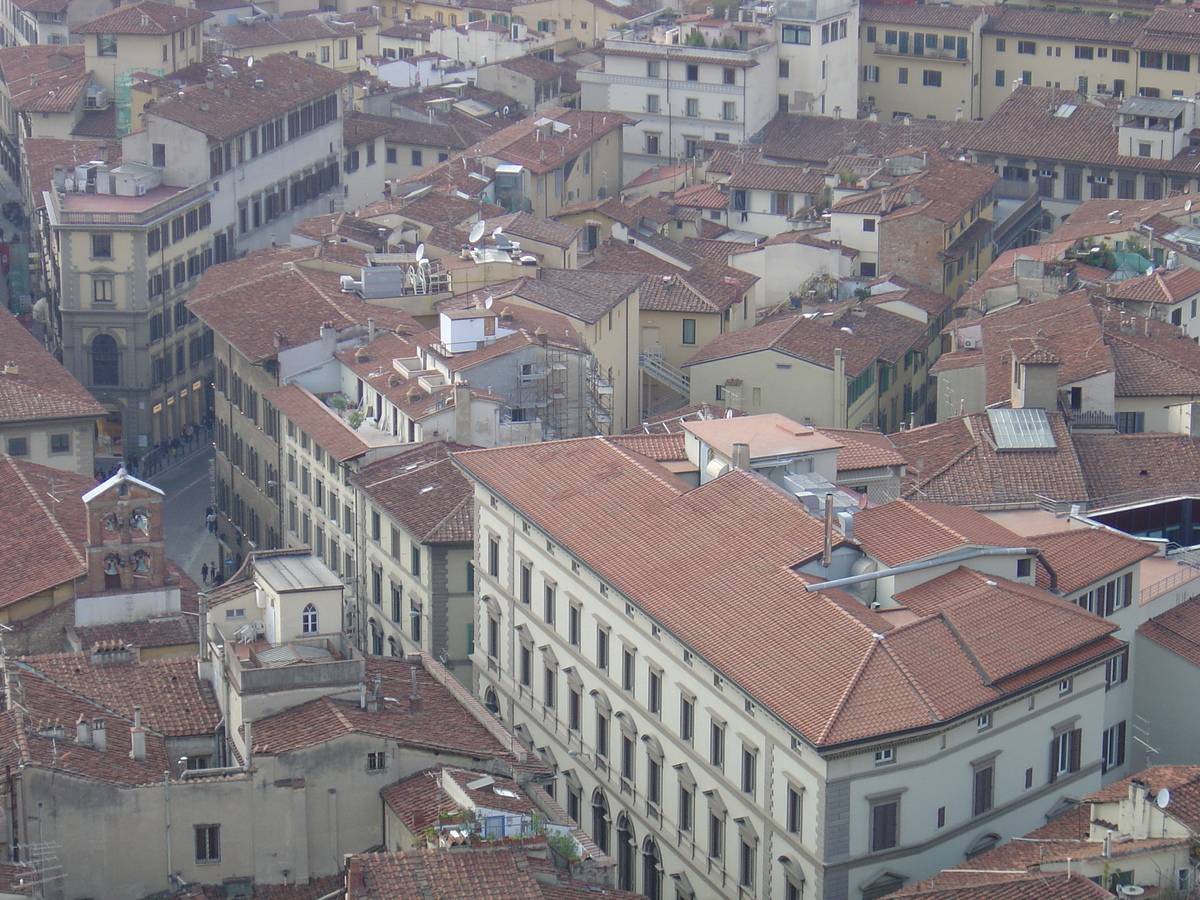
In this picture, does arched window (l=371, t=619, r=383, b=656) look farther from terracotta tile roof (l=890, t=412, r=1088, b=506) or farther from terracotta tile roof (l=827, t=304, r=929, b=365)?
terracotta tile roof (l=827, t=304, r=929, b=365)

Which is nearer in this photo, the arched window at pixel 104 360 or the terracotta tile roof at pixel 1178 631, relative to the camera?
the terracotta tile roof at pixel 1178 631

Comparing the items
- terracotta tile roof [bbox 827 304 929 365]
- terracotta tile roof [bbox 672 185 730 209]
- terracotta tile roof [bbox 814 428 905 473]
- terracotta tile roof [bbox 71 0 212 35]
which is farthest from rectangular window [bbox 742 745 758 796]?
terracotta tile roof [bbox 71 0 212 35]

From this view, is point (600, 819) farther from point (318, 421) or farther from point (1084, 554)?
point (318, 421)

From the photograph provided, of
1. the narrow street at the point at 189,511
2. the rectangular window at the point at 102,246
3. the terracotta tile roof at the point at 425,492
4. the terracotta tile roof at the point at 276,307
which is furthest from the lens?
the rectangular window at the point at 102,246

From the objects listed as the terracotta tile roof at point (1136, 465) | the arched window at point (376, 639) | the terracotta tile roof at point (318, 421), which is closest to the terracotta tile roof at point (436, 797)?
the arched window at point (376, 639)

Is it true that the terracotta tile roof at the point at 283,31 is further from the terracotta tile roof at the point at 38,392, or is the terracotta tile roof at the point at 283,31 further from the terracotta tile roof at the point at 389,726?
the terracotta tile roof at the point at 389,726
